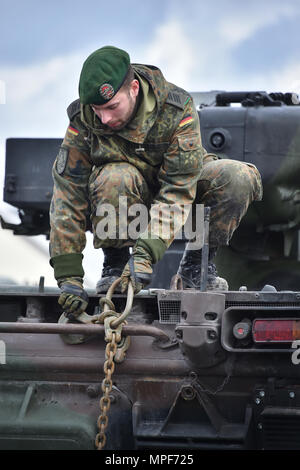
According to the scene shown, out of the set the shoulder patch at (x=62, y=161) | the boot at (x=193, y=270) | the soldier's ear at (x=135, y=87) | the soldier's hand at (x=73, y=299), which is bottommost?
→ the soldier's hand at (x=73, y=299)

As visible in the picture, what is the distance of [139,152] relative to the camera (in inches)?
174

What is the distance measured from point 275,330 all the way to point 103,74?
1432 millimetres

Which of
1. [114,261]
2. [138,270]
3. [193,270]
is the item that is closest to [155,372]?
[138,270]

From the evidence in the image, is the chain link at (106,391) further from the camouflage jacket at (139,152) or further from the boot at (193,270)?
the boot at (193,270)

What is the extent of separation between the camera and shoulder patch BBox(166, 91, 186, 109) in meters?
4.41

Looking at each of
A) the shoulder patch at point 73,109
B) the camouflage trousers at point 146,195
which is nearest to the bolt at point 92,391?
the camouflage trousers at point 146,195

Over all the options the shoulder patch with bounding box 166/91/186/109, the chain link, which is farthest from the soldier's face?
the chain link

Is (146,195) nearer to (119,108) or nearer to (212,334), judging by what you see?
(119,108)

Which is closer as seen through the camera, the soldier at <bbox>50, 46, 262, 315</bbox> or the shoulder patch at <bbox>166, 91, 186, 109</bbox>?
the soldier at <bbox>50, 46, 262, 315</bbox>

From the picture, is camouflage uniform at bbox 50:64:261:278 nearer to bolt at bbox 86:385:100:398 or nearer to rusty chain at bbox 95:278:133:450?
rusty chain at bbox 95:278:133:450

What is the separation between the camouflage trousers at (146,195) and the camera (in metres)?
4.34

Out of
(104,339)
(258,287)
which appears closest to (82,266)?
(104,339)

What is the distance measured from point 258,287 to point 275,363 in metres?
2.60
